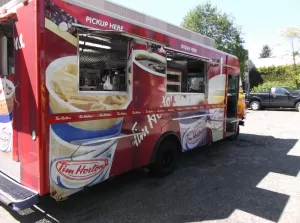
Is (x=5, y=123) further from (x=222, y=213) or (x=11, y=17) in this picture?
(x=222, y=213)

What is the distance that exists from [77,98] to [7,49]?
1227mm

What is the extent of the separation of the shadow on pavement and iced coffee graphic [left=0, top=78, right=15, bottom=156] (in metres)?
0.91

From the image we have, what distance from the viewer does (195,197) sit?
416 cm

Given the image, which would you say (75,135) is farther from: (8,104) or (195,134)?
(195,134)

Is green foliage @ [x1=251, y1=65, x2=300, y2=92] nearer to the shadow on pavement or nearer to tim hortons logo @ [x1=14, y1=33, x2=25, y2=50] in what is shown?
the shadow on pavement

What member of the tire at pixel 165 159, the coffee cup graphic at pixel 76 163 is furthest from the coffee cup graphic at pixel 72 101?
the tire at pixel 165 159

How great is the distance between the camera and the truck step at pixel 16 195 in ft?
9.26

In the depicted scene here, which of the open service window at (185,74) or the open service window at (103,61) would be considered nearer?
the open service window at (103,61)

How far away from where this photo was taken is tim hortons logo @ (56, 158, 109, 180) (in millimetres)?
3171

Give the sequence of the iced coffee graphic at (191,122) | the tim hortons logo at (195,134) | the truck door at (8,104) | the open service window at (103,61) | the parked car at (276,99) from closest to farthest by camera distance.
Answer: the truck door at (8,104) < the open service window at (103,61) < the iced coffee graphic at (191,122) < the tim hortons logo at (195,134) < the parked car at (276,99)

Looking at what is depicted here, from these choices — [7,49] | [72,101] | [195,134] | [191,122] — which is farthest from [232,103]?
[7,49]

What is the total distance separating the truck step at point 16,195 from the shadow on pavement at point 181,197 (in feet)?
1.69

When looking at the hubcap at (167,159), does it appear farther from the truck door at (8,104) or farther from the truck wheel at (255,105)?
the truck wheel at (255,105)

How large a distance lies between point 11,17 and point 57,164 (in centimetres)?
182
